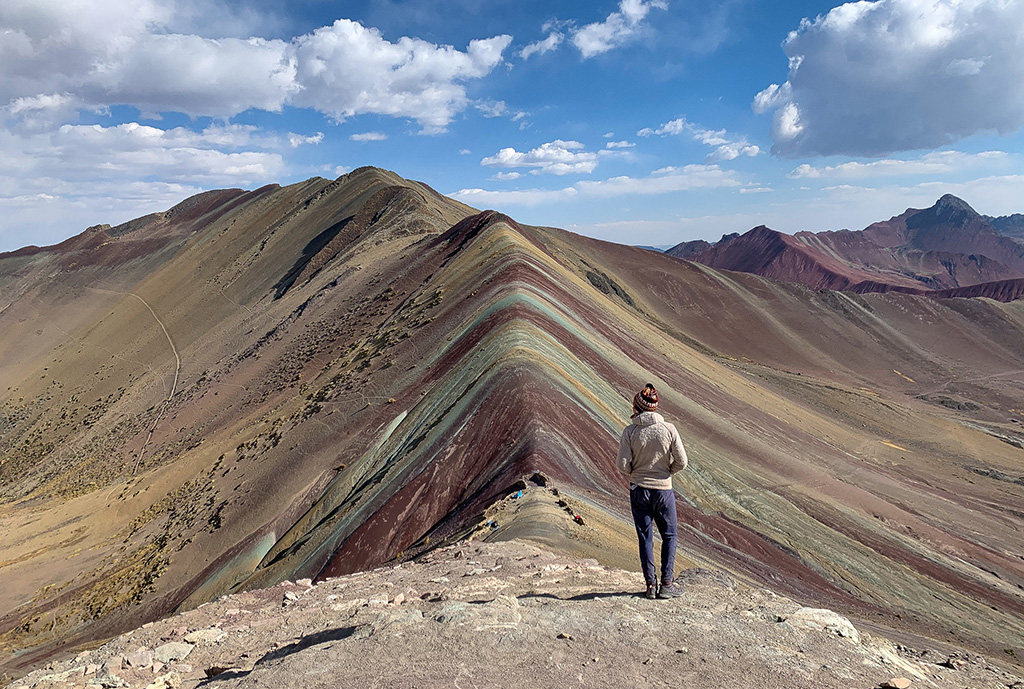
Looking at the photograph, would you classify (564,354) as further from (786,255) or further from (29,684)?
(786,255)

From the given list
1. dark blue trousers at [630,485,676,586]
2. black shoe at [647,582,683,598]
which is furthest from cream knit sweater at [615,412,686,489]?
black shoe at [647,582,683,598]

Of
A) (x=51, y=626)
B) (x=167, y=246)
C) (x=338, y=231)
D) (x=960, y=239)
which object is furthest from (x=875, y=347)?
(x=960, y=239)

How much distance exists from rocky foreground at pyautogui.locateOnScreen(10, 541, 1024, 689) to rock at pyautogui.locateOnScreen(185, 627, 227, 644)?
2 cm

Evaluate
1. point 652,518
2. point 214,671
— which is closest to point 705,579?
point 652,518

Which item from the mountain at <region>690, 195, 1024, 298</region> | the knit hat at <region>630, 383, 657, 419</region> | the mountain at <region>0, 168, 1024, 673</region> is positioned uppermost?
the mountain at <region>690, 195, 1024, 298</region>

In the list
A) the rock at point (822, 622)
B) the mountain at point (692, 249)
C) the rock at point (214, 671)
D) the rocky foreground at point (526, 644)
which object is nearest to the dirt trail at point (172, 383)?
the rocky foreground at point (526, 644)

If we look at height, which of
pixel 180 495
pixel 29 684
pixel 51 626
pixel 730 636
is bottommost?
pixel 51 626

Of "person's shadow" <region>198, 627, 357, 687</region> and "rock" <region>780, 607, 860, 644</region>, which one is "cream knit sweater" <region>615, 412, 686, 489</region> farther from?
"person's shadow" <region>198, 627, 357, 687</region>

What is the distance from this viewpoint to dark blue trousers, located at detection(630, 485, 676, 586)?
5.87 m

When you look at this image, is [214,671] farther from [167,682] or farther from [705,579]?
[705,579]

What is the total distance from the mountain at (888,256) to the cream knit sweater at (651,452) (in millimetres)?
144215

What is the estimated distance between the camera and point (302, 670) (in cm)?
470

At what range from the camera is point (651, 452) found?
19.1 ft

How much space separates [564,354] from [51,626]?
63.0 feet
